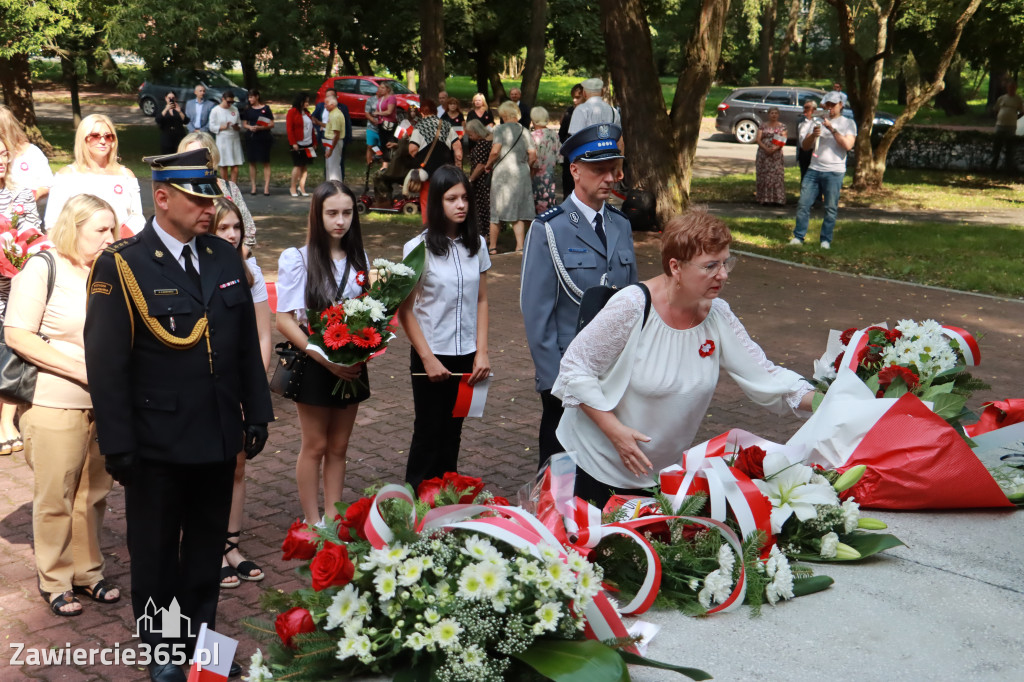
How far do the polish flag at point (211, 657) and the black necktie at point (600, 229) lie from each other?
303 cm

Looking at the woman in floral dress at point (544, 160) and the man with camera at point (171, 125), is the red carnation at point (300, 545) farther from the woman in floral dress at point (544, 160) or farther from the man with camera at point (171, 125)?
the man with camera at point (171, 125)

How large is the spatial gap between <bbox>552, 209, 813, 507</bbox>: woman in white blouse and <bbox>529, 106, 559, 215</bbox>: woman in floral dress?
11.5 meters

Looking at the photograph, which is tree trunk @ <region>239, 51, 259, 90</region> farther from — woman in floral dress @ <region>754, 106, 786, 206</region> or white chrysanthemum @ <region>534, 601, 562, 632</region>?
white chrysanthemum @ <region>534, 601, 562, 632</region>

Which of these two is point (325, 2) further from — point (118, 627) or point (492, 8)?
point (118, 627)

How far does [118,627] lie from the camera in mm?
4785

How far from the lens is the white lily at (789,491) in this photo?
333 cm

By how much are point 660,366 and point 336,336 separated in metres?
1.90

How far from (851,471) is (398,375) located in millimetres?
5961

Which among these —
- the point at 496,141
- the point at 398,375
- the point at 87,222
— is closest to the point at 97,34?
the point at 496,141

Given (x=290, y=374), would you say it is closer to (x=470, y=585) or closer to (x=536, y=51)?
(x=470, y=585)

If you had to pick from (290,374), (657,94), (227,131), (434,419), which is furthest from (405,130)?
(290,374)

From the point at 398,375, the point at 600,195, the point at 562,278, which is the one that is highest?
the point at 600,195

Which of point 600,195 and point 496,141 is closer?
point 600,195

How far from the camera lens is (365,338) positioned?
5102mm
